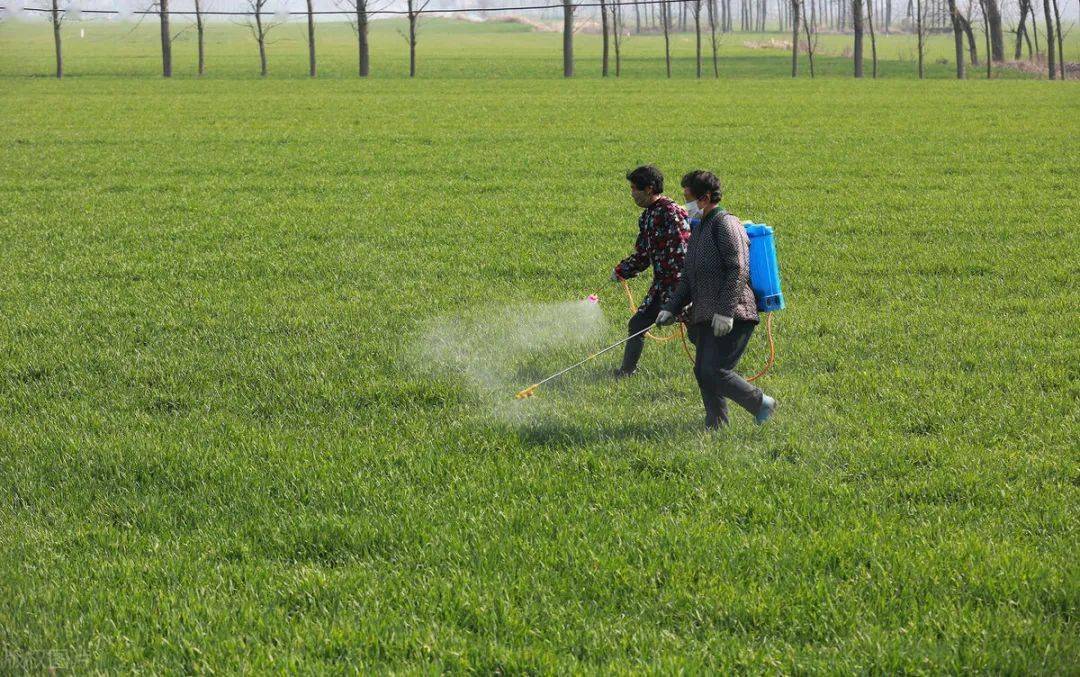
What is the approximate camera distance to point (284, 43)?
104312mm

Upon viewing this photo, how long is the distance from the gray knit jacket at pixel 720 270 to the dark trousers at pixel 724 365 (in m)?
0.11

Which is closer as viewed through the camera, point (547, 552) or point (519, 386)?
point (547, 552)

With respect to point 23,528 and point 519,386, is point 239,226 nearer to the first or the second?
point 519,386

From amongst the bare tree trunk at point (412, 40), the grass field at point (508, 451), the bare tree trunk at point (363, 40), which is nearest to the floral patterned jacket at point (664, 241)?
the grass field at point (508, 451)

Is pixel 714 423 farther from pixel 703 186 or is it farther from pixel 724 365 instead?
pixel 703 186

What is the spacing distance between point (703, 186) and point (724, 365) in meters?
1.19

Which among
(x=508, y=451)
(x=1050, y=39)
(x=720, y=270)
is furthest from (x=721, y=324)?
(x=1050, y=39)

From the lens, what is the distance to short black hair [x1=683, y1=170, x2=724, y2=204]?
22.7ft

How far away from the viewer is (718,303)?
698 cm

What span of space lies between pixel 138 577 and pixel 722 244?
397 cm

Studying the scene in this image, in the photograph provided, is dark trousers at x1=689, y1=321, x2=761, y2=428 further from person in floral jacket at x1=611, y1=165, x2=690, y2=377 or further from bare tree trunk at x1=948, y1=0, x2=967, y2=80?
bare tree trunk at x1=948, y1=0, x2=967, y2=80

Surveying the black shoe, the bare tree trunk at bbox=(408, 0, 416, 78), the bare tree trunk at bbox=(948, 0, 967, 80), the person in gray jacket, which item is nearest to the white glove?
the person in gray jacket

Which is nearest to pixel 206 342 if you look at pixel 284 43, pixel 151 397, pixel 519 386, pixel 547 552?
pixel 151 397

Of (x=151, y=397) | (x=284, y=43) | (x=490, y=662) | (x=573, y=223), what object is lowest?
(x=490, y=662)
